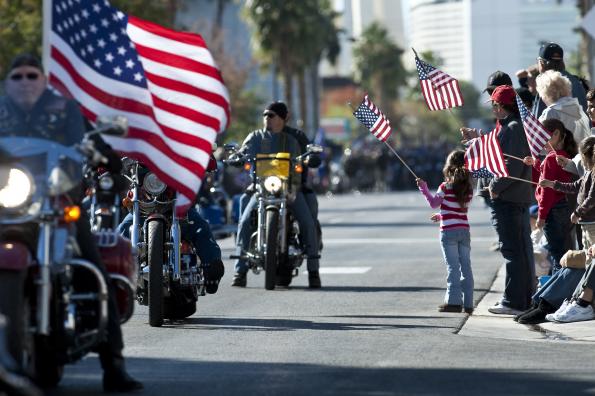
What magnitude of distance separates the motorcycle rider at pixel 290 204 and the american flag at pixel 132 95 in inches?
265

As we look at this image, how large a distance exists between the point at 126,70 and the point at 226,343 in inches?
96.8

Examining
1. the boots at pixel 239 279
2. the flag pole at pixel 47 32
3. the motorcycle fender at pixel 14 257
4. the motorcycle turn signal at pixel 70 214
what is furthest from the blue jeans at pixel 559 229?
the motorcycle fender at pixel 14 257

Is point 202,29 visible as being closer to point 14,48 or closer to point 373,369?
point 14,48

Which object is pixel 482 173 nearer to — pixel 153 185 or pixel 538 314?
pixel 538 314

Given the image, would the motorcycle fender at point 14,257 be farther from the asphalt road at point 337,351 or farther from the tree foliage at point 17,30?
the tree foliage at point 17,30

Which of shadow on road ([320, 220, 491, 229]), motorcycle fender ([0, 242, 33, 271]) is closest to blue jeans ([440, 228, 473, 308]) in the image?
motorcycle fender ([0, 242, 33, 271])

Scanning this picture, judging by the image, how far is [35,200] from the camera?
8.16 metres

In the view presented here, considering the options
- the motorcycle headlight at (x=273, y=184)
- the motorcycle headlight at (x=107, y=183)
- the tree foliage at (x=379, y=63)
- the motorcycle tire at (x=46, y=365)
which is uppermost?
the tree foliage at (x=379, y=63)

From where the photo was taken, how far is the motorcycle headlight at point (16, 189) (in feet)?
26.7

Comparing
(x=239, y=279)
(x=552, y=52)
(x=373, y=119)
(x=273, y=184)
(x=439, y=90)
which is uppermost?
(x=552, y=52)

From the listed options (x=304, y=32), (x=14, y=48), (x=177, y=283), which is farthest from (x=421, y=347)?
(x=304, y=32)

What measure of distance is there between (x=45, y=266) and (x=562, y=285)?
5443 mm

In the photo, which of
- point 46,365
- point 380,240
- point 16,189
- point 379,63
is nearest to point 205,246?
point 46,365

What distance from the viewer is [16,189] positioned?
321 inches
